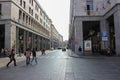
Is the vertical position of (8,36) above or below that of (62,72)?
above

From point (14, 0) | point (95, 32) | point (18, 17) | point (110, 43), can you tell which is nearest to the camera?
point (110, 43)

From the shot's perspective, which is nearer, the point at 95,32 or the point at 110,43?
the point at 110,43

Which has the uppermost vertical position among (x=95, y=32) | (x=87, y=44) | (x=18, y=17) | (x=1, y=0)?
(x=1, y=0)

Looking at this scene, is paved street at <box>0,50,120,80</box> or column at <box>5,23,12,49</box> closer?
paved street at <box>0,50,120,80</box>

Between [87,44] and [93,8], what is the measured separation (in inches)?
373

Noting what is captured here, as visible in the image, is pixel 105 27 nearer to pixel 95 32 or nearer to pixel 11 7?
pixel 95 32

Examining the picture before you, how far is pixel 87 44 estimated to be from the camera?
31.7 m

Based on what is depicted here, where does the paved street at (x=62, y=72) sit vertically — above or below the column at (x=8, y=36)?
below

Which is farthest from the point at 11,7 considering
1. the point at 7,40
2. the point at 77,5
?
the point at 77,5

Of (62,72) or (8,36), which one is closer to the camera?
(62,72)

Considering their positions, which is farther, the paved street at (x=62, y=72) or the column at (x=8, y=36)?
the column at (x=8, y=36)

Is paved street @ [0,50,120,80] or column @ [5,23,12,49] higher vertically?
column @ [5,23,12,49]

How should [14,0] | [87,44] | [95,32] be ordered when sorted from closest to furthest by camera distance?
[87,44] < [14,0] < [95,32]

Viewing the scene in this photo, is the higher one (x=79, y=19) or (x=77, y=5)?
(x=77, y=5)
